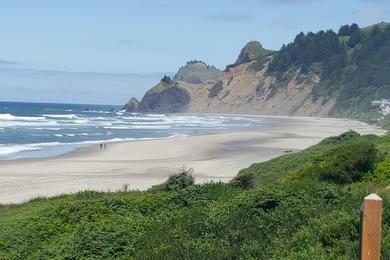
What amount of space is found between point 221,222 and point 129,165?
29.4 metres

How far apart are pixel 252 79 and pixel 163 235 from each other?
165486 mm

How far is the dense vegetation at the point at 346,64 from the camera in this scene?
142 metres

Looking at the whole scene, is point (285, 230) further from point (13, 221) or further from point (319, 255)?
point (13, 221)

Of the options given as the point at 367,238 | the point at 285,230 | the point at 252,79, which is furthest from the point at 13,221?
the point at 252,79

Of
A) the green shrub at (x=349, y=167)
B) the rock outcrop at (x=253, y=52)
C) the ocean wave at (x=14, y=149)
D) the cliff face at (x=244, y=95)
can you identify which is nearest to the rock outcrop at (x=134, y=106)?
the cliff face at (x=244, y=95)

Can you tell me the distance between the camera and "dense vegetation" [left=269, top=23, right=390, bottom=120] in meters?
142

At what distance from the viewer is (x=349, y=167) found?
14961mm

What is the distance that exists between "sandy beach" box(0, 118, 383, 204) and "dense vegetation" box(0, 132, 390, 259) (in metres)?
12.8

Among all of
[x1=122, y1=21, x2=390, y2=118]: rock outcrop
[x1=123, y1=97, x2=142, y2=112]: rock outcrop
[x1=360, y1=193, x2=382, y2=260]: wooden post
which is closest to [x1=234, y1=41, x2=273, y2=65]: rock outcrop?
[x1=122, y1=21, x2=390, y2=118]: rock outcrop

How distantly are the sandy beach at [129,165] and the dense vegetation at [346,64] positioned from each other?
263ft

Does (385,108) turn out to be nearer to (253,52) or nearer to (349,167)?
(253,52)

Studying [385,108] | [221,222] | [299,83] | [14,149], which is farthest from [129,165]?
[299,83]

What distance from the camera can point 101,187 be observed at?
93.7 ft

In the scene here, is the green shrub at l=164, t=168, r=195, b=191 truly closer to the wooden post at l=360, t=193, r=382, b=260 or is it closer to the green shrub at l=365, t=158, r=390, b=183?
the green shrub at l=365, t=158, r=390, b=183
